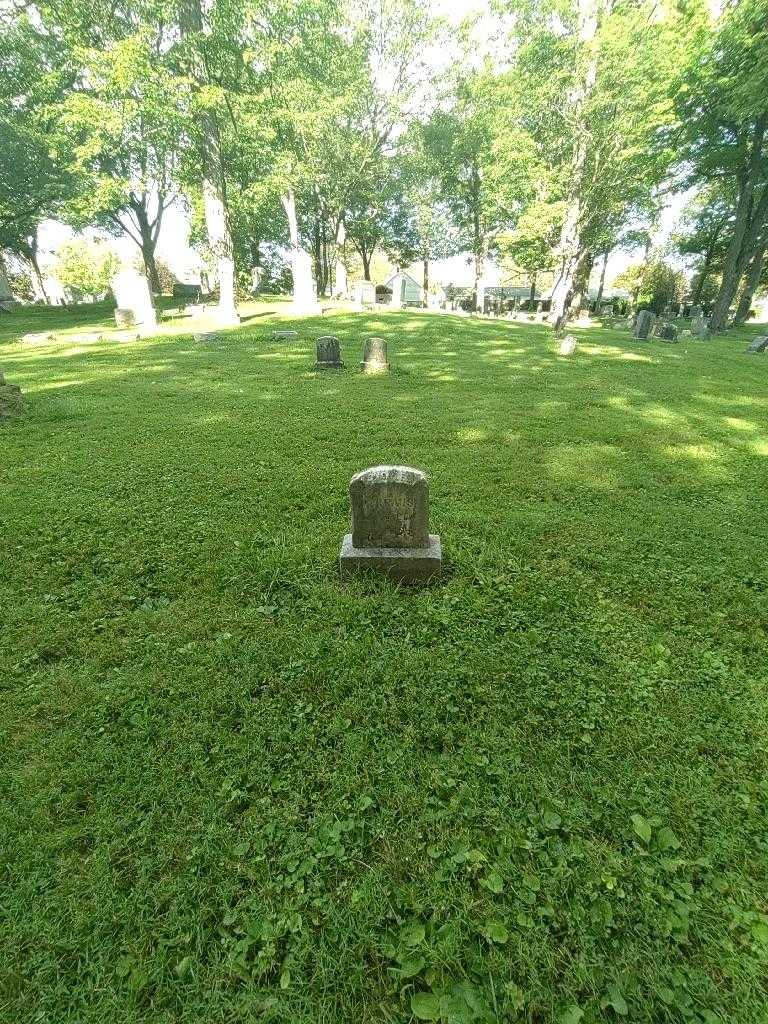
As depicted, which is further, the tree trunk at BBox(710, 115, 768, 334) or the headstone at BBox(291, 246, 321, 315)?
the headstone at BBox(291, 246, 321, 315)

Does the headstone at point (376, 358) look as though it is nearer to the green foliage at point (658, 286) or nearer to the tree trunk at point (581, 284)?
the tree trunk at point (581, 284)

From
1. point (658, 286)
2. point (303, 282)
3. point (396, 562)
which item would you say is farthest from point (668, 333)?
point (658, 286)

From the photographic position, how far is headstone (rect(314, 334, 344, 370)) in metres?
10.2

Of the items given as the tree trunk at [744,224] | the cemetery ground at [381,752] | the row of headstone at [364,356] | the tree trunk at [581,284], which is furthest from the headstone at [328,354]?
the tree trunk at [581,284]

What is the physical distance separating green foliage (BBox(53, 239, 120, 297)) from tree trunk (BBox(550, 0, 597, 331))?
48.8 meters

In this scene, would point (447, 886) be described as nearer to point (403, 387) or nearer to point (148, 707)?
point (148, 707)

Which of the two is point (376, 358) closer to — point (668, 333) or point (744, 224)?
point (668, 333)

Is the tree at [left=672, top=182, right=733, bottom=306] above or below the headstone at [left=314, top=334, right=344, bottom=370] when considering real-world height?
above

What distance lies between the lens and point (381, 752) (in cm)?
225

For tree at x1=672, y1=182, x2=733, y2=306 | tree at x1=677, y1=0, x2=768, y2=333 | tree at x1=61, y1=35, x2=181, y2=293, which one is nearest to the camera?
tree at x1=61, y1=35, x2=181, y2=293

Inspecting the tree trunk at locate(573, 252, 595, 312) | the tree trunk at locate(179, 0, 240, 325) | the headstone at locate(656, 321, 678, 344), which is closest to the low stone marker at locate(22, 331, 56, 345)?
the tree trunk at locate(179, 0, 240, 325)

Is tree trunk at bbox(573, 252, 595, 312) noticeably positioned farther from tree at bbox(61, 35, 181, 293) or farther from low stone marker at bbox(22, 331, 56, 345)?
low stone marker at bbox(22, 331, 56, 345)

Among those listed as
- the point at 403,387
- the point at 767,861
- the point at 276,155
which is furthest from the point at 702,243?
the point at 767,861

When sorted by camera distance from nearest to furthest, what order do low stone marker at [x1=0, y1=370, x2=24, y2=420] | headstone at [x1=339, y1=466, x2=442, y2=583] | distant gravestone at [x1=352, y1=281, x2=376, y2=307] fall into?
headstone at [x1=339, y1=466, x2=442, y2=583], low stone marker at [x1=0, y1=370, x2=24, y2=420], distant gravestone at [x1=352, y1=281, x2=376, y2=307]
